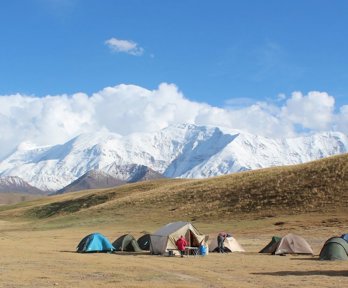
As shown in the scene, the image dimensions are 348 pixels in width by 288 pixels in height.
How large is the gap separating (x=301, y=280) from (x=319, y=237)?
30.3 metres

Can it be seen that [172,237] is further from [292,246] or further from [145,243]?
[292,246]

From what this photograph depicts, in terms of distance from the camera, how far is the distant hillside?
8231 centimetres

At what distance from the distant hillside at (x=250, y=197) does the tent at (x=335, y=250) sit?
129 feet

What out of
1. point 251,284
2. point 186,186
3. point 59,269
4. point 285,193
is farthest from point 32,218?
point 251,284

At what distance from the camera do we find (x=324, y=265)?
34.0 m

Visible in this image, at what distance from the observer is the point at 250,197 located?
90.8 metres

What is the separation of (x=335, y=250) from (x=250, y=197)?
54.1 metres

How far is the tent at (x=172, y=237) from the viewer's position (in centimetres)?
4309

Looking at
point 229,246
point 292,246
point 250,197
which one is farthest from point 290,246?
point 250,197

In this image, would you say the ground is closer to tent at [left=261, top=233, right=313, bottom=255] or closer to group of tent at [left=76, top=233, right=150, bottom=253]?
tent at [left=261, top=233, right=313, bottom=255]

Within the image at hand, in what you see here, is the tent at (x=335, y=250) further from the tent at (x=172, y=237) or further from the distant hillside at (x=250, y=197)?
the distant hillside at (x=250, y=197)

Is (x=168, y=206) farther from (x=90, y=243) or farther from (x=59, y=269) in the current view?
(x=59, y=269)

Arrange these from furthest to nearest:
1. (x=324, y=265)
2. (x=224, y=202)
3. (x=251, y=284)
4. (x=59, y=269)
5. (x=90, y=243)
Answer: (x=224, y=202) → (x=90, y=243) → (x=324, y=265) → (x=59, y=269) → (x=251, y=284)

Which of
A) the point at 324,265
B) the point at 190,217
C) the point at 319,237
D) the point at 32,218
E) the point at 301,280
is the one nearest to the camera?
the point at 301,280
